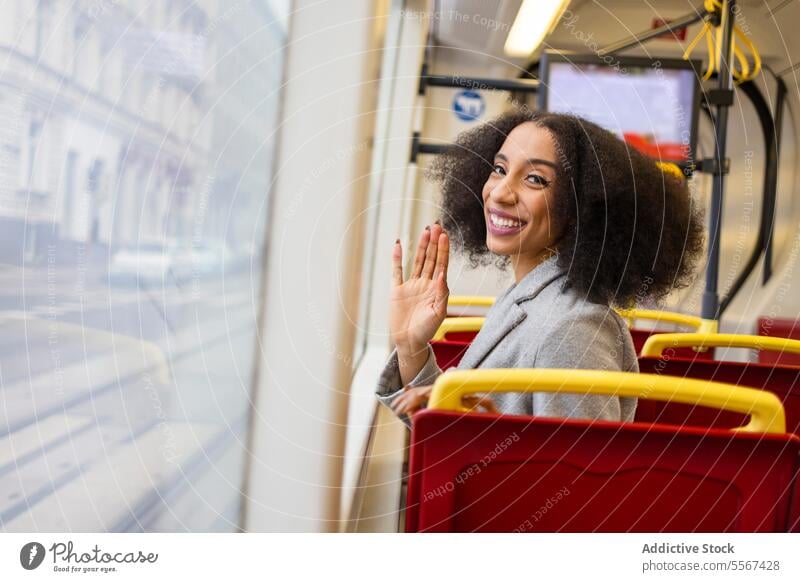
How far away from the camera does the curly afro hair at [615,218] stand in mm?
1045

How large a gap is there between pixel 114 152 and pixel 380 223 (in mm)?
1747

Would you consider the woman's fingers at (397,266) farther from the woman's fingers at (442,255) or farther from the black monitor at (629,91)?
the black monitor at (629,91)

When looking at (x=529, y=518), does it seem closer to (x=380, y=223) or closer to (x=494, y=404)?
(x=494, y=404)

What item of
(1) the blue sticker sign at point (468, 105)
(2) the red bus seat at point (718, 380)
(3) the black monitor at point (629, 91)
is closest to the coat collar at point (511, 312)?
(2) the red bus seat at point (718, 380)

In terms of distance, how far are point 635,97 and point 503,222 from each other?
176cm

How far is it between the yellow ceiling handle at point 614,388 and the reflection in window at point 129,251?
29 centimetres

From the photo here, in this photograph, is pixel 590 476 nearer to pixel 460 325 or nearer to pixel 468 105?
pixel 460 325

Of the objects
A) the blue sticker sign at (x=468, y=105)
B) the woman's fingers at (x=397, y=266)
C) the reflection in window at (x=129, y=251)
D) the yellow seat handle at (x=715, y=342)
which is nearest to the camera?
the reflection in window at (x=129, y=251)

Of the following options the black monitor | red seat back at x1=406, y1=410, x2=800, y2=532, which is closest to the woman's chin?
red seat back at x1=406, y1=410, x2=800, y2=532

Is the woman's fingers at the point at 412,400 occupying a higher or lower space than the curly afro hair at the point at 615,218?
lower

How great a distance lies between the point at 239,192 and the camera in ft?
2.96

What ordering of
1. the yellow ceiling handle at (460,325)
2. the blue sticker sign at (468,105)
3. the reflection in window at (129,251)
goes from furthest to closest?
the blue sticker sign at (468,105) → the yellow ceiling handle at (460,325) → the reflection in window at (129,251)

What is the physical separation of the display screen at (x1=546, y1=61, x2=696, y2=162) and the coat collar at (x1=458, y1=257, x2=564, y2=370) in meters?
1.35
